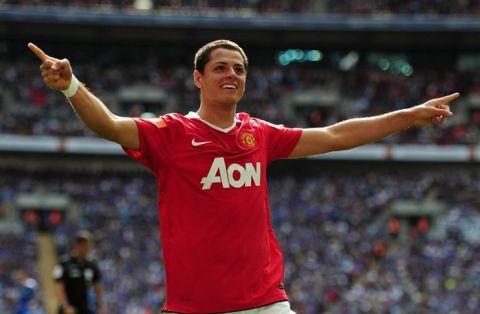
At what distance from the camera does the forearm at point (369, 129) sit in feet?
15.6

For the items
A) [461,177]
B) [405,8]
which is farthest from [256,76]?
[461,177]

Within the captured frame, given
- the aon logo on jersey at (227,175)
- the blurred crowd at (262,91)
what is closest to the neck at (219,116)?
the aon logo on jersey at (227,175)

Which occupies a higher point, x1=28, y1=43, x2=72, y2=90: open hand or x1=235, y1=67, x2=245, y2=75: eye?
x1=28, y1=43, x2=72, y2=90: open hand

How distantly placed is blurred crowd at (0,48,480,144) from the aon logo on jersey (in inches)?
1086

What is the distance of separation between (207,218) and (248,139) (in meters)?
0.47

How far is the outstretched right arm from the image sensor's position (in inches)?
154

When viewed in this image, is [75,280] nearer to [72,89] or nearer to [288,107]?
[72,89]

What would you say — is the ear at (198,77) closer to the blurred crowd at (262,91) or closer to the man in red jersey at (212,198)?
the man in red jersey at (212,198)

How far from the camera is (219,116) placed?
4484 mm

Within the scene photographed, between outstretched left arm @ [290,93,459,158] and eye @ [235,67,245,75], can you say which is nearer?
eye @ [235,67,245,75]

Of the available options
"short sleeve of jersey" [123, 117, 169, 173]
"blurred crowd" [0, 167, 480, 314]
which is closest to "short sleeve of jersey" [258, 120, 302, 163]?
"short sleeve of jersey" [123, 117, 169, 173]

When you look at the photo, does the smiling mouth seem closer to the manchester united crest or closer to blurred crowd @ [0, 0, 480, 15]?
the manchester united crest

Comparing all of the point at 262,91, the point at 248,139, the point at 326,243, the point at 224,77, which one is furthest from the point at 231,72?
the point at 262,91

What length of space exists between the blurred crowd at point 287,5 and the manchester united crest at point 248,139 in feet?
97.3
